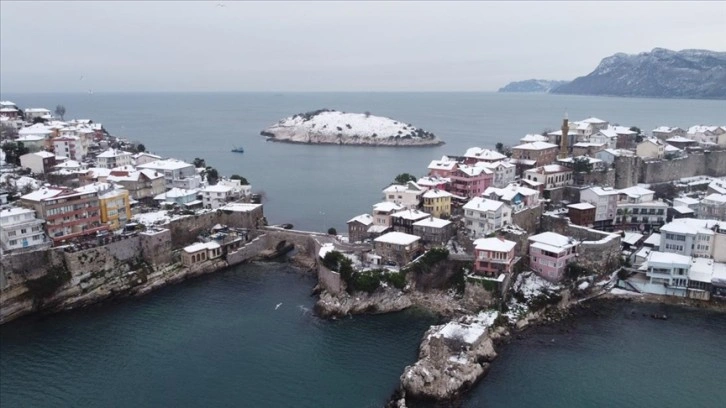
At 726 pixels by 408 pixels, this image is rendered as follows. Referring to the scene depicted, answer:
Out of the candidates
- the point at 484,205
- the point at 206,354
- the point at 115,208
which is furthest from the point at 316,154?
the point at 206,354

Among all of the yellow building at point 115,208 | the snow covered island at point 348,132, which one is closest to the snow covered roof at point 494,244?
the yellow building at point 115,208

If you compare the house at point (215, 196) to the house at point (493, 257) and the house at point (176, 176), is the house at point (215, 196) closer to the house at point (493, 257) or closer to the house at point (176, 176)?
the house at point (176, 176)

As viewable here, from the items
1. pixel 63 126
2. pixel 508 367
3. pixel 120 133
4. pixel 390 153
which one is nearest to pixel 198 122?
pixel 120 133

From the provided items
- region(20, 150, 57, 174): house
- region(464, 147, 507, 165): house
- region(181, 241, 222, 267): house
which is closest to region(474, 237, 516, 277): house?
region(181, 241, 222, 267): house

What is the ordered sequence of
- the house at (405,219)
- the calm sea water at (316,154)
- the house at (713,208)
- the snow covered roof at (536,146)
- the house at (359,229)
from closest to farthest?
the house at (405,219) < the house at (359,229) < the house at (713,208) < the snow covered roof at (536,146) < the calm sea water at (316,154)

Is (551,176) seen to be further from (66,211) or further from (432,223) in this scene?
(66,211)

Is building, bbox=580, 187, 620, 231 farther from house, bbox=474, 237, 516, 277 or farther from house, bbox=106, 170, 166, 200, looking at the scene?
house, bbox=106, 170, 166, 200
